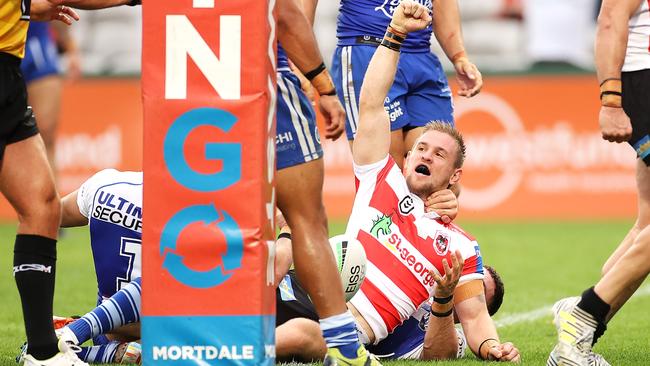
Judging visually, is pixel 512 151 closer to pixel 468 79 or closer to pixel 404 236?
pixel 468 79

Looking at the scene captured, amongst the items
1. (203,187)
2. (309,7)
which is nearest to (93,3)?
(203,187)

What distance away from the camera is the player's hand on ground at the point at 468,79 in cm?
691

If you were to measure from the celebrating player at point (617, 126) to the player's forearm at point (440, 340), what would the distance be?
0.52 m

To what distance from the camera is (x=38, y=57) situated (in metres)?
11.4

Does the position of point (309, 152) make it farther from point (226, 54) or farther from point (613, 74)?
point (613, 74)

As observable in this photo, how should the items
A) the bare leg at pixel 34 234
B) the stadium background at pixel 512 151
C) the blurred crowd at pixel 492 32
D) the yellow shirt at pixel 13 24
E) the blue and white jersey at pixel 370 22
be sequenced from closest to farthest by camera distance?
the yellow shirt at pixel 13 24 → the bare leg at pixel 34 234 → the blue and white jersey at pixel 370 22 → the stadium background at pixel 512 151 → the blurred crowd at pixel 492 32

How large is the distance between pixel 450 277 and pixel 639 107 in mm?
1162

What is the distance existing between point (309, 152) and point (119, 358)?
4.98ft

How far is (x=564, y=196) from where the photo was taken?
48.4ft

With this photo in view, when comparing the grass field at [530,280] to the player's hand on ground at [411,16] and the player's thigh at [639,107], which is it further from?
the player's hand on ground at [411,16]

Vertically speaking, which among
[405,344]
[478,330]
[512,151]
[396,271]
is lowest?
[512,151]

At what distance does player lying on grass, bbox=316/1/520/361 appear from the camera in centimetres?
562

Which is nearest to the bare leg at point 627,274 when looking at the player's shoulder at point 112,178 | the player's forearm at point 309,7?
the player's shoulder at point 112,178

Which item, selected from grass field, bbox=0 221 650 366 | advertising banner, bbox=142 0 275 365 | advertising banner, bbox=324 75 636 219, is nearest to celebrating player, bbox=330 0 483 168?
grass field, bbox=0 221 650 366
